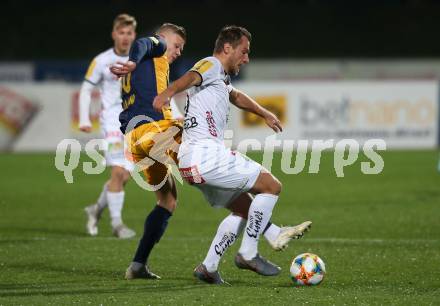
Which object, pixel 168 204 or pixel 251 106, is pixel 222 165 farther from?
pixel 168 204

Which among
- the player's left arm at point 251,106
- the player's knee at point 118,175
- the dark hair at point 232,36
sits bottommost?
the player's knee at point 118,175

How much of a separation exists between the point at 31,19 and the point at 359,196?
1015 inches

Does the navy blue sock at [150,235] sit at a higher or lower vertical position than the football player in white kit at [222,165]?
lower

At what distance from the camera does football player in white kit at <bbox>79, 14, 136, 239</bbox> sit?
1151cm

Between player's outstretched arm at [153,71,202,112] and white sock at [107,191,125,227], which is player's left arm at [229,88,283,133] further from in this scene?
white sock at [107,191,125,227]

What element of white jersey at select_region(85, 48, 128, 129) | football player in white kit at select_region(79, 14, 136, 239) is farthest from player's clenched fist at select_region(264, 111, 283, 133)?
white jersey at select_region(85, 48, 128, 129)

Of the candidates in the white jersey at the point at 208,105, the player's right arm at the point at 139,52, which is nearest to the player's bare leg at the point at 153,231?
the white jersey at the point at 208,105

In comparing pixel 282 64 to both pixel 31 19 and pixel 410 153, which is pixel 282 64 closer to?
pixel 410 153

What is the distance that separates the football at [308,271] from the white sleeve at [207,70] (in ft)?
5.31

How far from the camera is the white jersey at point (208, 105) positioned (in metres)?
7.62

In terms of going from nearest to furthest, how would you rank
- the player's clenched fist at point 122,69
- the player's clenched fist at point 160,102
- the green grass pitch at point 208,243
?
the player's clenched fist at point 160,102 → the green grass pitch at point 208,243 → the player's clenched fist at point 122,69

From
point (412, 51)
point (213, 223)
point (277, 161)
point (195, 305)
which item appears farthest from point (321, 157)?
point (195, 305)

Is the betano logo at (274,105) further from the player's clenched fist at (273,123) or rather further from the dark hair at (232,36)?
Answer: the dark hair at (232,36)

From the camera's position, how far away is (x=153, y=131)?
27.0ft
